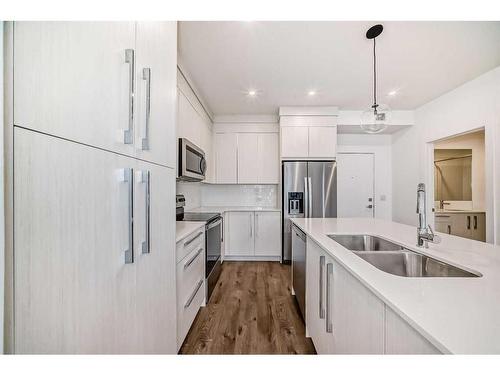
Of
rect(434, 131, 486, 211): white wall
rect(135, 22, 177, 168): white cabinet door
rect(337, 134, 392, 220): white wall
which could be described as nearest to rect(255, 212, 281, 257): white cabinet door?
rect(337, 134, 392, 220): white wall

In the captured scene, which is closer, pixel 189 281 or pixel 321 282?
pixel 321 282

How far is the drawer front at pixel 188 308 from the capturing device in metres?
1.55

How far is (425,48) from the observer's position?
7.18 ft

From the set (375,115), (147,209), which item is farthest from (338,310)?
(375,115)

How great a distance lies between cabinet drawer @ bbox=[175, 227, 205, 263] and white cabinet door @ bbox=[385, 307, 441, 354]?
1211 millimetres

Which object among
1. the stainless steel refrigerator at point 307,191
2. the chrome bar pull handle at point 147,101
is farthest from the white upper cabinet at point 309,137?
the chrome bar pull handle at point 147,101

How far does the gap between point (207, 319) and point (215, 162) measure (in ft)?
8.64

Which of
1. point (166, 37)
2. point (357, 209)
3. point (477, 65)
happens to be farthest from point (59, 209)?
point (357, 209)

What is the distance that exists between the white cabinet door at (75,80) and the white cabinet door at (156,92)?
0.10 m

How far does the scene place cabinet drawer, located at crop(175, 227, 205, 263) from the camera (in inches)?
59.7

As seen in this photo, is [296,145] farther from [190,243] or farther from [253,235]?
[190,243]

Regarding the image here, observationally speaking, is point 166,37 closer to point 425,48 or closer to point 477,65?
point 425,48

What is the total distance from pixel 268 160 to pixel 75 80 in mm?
3544

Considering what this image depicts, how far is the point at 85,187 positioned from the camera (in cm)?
65
